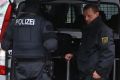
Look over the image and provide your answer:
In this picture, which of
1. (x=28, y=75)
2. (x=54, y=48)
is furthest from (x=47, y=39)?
(x=28, y=75)

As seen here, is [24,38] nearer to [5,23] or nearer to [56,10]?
[5,23]

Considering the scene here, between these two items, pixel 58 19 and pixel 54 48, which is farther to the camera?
pixel 58 19

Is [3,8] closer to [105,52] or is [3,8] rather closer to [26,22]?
[26,22]

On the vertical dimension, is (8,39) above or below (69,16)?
below

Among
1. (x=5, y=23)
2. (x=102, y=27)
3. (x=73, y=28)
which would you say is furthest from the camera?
(x=73, y=28)

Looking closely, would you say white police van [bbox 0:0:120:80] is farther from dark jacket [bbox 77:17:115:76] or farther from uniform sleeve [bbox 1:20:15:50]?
dark jacket [bbox 77:17:115:76]

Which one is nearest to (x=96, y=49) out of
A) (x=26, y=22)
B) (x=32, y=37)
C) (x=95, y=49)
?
(x=95, y=49)

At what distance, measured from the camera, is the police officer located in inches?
206

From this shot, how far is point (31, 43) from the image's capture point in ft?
18.0

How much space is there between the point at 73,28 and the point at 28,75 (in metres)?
1.31

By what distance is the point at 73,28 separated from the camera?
658 centimetres

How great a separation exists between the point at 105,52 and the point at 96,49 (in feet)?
0.59

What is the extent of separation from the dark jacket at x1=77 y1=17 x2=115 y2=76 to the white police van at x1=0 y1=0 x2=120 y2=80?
0.48 metres

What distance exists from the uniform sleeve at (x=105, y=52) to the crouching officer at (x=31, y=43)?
560 millimetres
